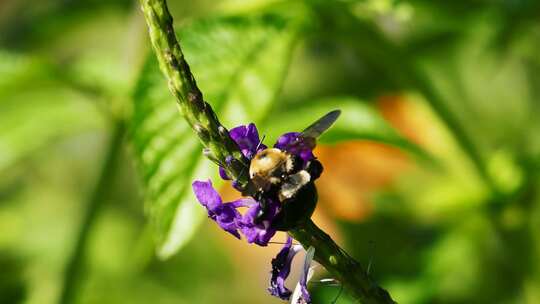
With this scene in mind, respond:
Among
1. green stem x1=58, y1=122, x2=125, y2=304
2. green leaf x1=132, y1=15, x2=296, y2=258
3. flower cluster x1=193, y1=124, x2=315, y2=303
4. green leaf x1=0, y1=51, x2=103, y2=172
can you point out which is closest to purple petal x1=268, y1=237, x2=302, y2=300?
flower cluster x1=193, y1=124, x2=315, y2=303

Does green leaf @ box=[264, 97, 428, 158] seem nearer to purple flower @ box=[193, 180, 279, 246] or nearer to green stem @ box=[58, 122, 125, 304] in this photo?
green stem @ box=[58, 122, 125, 304]

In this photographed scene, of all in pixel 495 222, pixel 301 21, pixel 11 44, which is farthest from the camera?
pixel 11 44

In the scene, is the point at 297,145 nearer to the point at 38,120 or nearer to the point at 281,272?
the point at 281,272

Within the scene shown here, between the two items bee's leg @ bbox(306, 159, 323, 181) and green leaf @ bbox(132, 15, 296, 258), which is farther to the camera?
green leaf @ bbox(132, 15, 296, 258)

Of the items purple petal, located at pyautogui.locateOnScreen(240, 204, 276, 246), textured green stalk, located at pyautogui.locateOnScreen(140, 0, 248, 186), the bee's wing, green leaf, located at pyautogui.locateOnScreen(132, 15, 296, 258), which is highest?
textured green stalk, located at pyautogui.locateOnScreen(140, 0, 248, 186)

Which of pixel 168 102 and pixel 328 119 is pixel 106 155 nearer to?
pixel 168 102

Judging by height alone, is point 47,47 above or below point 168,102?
below

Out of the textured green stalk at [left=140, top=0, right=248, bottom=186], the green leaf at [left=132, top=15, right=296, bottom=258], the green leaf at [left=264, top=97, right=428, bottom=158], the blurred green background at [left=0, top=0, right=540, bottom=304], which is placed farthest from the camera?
the green leaf at [left=264, top=97, right=428, bottom=158]

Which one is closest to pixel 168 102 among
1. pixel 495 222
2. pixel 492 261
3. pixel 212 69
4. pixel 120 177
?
pixel 212 69
